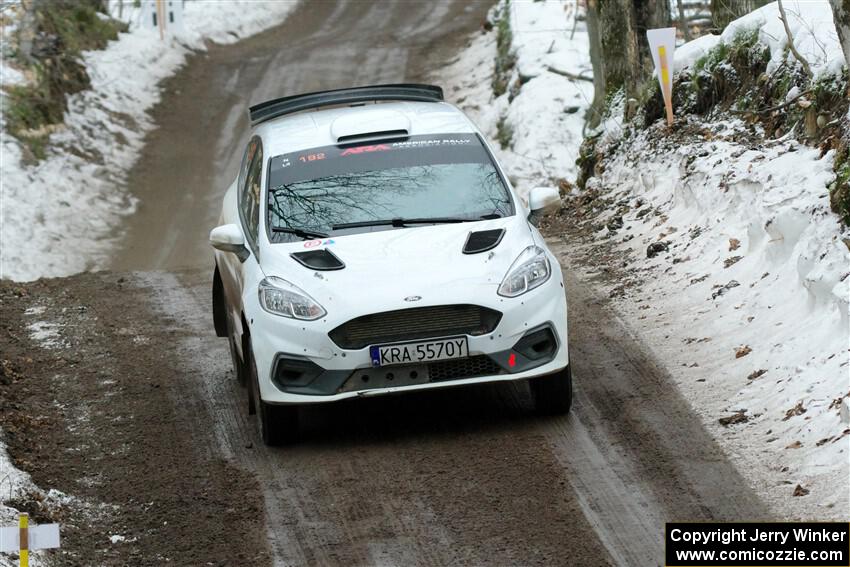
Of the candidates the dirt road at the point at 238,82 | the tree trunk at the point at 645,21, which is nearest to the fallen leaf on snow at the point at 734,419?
the tree trunk at the point at 645,21

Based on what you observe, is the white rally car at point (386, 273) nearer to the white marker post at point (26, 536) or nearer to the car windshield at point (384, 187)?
the car windshield at point (384, 187)

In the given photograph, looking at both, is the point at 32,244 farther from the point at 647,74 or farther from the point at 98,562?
the point at 98,562

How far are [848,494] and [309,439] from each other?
323cm

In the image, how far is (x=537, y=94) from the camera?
22094 millimetres

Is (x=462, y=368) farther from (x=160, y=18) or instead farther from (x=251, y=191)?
(x=160, y=18)

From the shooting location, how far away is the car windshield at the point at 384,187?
8125mm

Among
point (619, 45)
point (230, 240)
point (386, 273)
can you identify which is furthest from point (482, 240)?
point (619, 45)

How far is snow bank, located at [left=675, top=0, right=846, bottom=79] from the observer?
10703mm

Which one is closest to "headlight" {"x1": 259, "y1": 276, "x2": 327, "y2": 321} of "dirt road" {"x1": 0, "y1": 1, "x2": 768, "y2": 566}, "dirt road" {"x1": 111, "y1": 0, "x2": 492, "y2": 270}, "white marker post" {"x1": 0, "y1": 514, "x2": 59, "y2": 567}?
"dirt road" {"x1": 0, "y1": 1, "x2": 768, "y2": 566}

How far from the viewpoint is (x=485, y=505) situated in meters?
6.61

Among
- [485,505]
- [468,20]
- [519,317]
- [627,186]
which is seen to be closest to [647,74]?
[627,186]

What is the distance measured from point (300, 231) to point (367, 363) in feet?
3.82

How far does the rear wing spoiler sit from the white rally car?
0.80 meters

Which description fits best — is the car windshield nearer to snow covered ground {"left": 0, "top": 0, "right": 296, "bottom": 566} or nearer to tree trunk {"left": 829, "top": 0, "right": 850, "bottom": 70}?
tree trunk {"left": 829, "top": 0, "right": 850, "bottom": 70}
